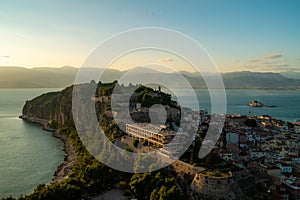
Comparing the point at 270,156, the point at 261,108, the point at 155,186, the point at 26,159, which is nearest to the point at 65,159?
the point at 26,159

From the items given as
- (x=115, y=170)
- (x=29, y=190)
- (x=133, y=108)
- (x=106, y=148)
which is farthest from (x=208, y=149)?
(x=133, y=108)

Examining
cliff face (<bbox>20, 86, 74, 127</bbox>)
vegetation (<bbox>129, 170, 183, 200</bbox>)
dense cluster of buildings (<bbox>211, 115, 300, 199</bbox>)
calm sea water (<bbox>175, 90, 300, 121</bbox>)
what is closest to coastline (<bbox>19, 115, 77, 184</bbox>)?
cliff face (<bbox>20, 86, 74, 127</bbox>)

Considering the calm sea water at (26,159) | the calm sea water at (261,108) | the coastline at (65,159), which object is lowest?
the calm sea water at (26,159)

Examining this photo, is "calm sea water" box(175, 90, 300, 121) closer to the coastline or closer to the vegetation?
the coastline

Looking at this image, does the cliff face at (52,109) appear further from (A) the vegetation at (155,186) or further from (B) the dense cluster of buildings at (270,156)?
(A) the vegetation at (155,186)

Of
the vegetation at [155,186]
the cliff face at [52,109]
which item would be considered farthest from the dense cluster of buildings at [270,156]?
the cliff face at [52,109]

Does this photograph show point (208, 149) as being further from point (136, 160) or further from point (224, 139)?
point (224, 139)

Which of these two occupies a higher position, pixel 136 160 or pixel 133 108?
pixel 133 108

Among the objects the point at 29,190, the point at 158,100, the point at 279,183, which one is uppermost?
the point at 158,100
